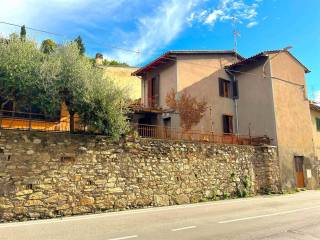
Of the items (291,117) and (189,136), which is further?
(291,117)

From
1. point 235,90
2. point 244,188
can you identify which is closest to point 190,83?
point 235,90

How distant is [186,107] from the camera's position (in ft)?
66.0

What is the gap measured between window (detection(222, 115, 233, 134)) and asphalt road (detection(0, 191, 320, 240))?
11.1m

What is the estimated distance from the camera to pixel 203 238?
7.14 metres

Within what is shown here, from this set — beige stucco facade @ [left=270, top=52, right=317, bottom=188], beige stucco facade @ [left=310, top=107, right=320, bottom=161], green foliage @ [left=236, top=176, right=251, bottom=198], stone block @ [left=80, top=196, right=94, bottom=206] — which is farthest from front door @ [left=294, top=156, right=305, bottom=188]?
stone block @ [left=80, top=196, right=94, bottom=206]

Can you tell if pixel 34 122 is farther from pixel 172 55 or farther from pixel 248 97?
pixel 248 97

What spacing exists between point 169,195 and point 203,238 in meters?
7.16

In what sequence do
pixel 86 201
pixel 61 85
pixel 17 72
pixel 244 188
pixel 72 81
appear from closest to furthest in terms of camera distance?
pixel 17 72
pixel 86 201
pixel 61 85
pixel 72 81
pixel 244 188

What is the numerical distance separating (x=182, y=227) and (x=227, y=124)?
14890mm

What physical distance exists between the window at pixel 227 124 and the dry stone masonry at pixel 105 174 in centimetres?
454

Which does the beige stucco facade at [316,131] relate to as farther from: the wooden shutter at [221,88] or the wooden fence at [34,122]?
the wooden fence at [34,122]

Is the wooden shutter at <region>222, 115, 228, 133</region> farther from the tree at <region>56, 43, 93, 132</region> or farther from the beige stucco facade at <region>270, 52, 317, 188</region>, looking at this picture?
the tree at <region>56, 43, 93, 132</region>

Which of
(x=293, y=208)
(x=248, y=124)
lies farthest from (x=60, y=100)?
(x=248, y=124)

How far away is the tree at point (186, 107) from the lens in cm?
1994
